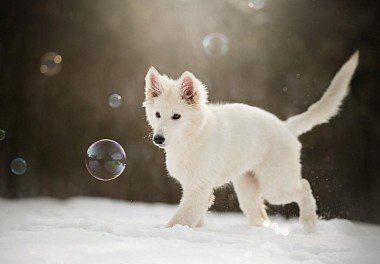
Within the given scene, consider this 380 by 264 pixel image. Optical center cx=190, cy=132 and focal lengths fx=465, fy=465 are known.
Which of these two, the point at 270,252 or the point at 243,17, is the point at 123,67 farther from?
the point at 270,252

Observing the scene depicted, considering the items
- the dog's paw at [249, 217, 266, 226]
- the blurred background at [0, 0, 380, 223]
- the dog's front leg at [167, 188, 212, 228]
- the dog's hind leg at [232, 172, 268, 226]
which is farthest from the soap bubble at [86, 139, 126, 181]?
the blurred background at [0, 0, 380, 223]

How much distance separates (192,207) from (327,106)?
2657 mm

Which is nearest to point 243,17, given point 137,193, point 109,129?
point 109,129

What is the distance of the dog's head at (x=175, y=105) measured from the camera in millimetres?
5211

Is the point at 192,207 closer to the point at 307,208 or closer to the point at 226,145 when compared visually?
the point at 226,145

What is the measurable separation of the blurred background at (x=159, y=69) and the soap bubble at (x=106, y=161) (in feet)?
14.6

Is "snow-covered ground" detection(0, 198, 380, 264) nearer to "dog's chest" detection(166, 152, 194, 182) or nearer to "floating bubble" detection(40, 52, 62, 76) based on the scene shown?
"dog's chest" detection(166, 152, 194, 182)

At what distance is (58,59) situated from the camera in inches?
454

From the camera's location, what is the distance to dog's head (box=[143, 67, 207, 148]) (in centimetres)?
521

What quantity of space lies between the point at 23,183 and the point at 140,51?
425 cm

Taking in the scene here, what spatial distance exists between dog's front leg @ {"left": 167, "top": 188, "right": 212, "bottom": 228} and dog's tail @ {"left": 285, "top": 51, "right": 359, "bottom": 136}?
74.8 inches

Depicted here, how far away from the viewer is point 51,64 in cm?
1155

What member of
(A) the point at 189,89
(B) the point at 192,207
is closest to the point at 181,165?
(B) the point at 192,207

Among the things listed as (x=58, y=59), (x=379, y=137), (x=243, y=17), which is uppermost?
(x=243, y=17)
